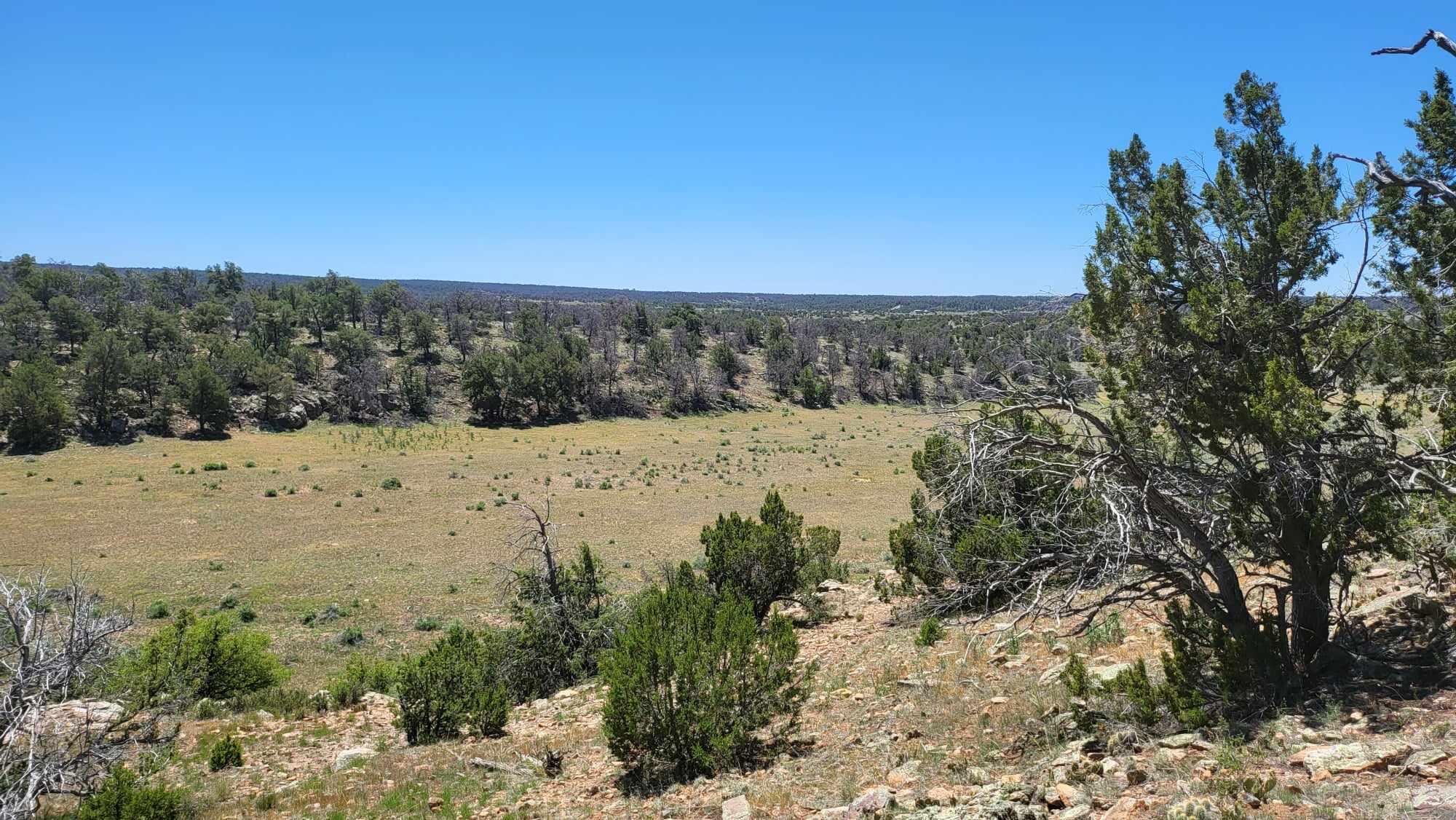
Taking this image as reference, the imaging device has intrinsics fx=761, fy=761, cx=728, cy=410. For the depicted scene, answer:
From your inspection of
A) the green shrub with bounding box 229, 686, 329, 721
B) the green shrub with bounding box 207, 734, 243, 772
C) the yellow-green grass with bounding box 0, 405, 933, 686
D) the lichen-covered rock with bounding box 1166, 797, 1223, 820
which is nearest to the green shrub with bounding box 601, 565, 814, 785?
the lichen-covered rock with bounding box 1166, 797, 1223, 820

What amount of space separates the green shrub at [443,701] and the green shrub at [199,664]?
11.2 feet

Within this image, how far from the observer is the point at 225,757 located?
10273mm

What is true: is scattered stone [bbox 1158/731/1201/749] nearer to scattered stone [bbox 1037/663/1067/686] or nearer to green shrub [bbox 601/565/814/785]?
scattered stone [bbox 1037/663/1067/686]

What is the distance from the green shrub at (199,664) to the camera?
12.1 m

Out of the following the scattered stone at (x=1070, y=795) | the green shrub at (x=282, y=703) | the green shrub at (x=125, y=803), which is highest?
the scattered stone at (x=1070, y=795)

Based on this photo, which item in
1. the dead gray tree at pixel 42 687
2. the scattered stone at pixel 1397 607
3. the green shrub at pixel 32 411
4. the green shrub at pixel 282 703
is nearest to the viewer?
the dead gray tree at pixel 42 687

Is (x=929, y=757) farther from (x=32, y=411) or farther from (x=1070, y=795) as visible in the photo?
(x=32, y=411)

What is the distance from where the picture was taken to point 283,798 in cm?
902

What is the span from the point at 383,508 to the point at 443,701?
95.6 feet

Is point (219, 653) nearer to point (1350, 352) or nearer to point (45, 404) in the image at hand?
point (1350, 352)

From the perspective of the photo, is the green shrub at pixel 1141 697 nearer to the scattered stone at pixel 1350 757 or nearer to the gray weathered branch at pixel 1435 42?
the scattered stone at pixel 1350 757

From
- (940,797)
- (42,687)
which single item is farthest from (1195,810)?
(42,687)

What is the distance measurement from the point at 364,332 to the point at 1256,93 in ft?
271

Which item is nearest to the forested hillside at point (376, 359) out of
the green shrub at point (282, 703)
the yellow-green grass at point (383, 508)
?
the yellow-green grass at point (383, 508)
